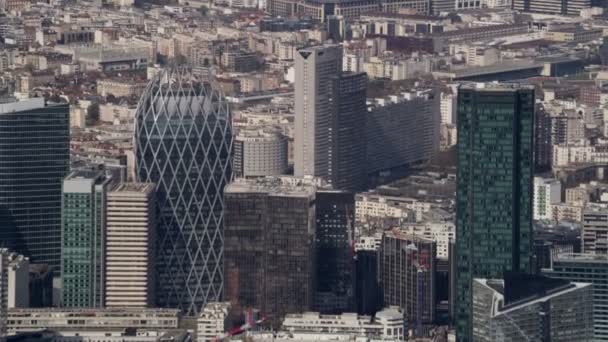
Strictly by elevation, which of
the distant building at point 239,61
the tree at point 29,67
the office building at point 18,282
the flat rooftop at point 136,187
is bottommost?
the distant building at point 239,61

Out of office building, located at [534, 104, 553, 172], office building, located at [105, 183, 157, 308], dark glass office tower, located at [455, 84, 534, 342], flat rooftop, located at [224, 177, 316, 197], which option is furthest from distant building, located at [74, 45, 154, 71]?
dark glass office tower, located at [455, 84, 534, 342]

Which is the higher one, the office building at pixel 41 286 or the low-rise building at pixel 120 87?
the office building at pixel 41 286

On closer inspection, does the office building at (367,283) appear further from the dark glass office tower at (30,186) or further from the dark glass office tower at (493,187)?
the dark glass office tower at (30,186)

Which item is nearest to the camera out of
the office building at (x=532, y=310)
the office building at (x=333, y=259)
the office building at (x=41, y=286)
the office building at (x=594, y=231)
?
the office building at (x=532, y=310)

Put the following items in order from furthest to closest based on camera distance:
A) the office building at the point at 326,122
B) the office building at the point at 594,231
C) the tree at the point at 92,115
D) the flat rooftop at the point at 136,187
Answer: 1. the tree at the point at 92,115
2. the office building at the point at 326,122
3. the flat rooftop at the point at 136,187
4. the office building at the point at 594,231

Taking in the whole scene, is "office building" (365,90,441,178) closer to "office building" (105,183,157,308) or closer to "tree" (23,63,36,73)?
"tree" (23,63,36,73)

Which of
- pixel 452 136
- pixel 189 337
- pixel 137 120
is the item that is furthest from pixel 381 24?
pixel 189 337

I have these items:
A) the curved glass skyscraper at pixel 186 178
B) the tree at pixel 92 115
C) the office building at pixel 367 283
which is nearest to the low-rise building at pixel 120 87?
the tree at pixel 92 115

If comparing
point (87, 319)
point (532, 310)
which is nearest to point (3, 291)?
point (87, 319)
